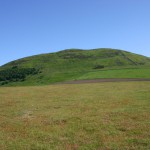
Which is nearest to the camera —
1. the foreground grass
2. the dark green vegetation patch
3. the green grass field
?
the foreground grass

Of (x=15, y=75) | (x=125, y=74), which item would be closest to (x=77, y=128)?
(x=125, y=74)

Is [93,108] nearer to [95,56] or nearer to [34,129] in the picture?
[34,129]

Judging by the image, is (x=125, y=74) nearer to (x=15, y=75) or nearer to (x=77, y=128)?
(x=77, y=128)

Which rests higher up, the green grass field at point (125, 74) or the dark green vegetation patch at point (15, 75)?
the dark green vegetation patch at point (15, 75)

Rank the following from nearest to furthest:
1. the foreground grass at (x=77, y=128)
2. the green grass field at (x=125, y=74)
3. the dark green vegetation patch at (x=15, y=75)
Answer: the foreground grass at (x=77, y=128)
the green grass field at (x=125, y=74)
the dark green vegetation patch at (x=15, y=75)

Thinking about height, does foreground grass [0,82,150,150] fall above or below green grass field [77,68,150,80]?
below

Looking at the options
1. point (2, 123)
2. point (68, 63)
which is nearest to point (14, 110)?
point (2, 123)

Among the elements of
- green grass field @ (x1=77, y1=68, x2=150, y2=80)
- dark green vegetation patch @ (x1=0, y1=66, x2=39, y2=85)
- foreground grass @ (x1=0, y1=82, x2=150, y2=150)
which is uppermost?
dark green vegetation patch @ (x1=0, y1=66, x2=39, y2=85)

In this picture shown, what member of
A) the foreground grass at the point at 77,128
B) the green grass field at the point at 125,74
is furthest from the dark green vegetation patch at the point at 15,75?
the foreground grass at the point at 77,128

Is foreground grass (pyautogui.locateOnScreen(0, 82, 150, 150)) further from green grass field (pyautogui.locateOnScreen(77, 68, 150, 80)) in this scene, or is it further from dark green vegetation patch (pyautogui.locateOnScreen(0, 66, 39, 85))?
dark green vegetation patch (pyautogui.locateOnScreen(0, 66, 39, 85))

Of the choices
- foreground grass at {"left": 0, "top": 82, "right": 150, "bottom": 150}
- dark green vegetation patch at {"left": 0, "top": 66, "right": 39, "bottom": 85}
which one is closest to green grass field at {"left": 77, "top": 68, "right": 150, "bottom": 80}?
dark green vegetation patch at {"left": 0, "top": 66, "right": 39, "bottom": 85}

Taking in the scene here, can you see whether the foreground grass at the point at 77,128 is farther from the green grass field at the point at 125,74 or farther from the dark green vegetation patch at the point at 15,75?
the dark green vegetation patch at the point at 15,75

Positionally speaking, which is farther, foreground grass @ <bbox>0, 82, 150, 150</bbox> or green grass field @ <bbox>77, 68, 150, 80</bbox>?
green grass field @ <bbox>77, 68, 150, 80</bbox>

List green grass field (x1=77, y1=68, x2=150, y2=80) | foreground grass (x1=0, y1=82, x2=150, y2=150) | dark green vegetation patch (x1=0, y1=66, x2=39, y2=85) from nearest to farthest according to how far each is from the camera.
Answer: foreground grass (x1=0, y1=82, x2=150, y2=150) < green grass field (x1=77, y1=68, x2=150, y2=80) < dark green vegetation patch (x1=0, y1=66, x2=39, y2=85)
